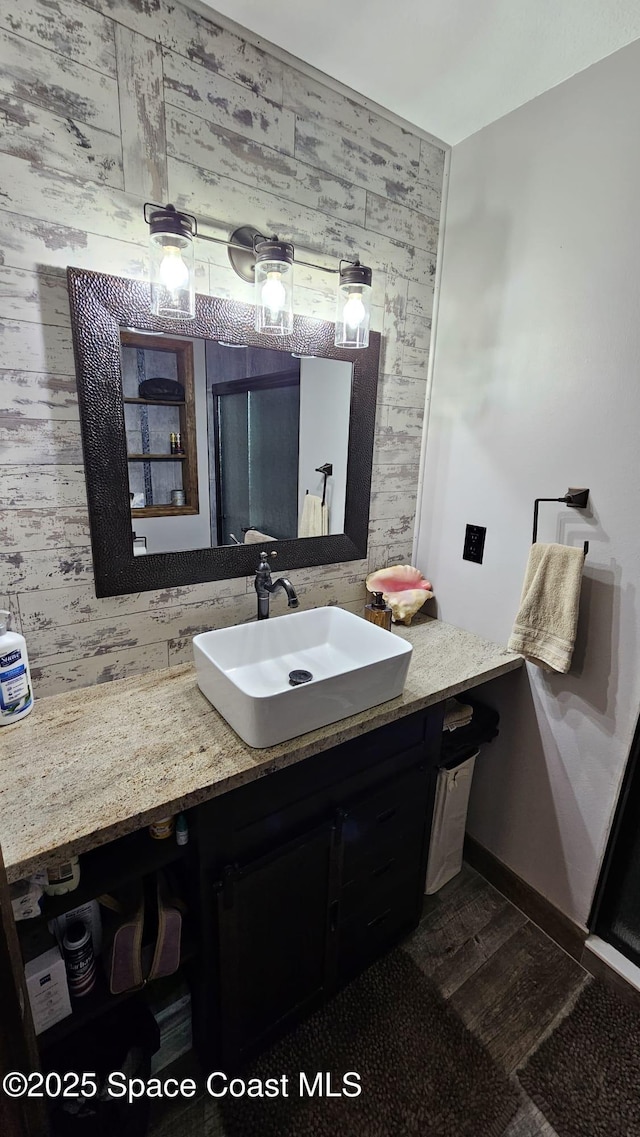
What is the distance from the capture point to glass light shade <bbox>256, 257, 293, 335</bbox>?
1.23 m

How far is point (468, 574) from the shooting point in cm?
169

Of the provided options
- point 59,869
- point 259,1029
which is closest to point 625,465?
point 59,869

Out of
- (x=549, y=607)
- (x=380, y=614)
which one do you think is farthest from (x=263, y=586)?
(x=549, y=607)

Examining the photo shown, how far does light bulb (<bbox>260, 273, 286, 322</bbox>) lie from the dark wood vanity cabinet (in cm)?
113

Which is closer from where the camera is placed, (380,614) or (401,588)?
(380,614)

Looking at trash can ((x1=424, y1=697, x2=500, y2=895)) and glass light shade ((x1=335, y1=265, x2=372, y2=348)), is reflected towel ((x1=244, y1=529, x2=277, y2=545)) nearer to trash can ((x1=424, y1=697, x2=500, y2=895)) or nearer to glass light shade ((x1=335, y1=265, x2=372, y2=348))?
glass light shade ((x1=335, y1=265, x2=372, y2=348))

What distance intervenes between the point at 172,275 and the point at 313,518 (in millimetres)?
762

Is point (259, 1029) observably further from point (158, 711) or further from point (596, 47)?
point (596, 47)

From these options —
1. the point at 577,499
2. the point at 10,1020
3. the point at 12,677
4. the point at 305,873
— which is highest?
the point at 577,499

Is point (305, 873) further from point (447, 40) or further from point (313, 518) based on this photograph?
point (447, 40)

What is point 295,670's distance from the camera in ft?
4.46

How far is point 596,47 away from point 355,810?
1938 mm

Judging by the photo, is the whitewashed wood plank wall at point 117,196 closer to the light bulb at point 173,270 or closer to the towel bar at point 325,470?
the light bulb at point 173,270

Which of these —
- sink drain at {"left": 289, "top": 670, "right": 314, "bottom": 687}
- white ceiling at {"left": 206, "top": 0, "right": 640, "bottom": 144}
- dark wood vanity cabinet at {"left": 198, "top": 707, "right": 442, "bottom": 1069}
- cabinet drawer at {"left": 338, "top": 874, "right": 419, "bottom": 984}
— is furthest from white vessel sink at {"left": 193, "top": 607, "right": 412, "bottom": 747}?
white ceiling at {"left": 206, "top": 0, "right": 640, "bottom": 144}
